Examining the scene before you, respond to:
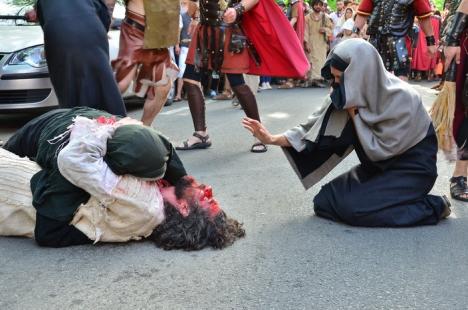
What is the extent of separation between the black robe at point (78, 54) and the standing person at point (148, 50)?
3.66ft

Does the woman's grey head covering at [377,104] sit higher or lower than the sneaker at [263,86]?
higher

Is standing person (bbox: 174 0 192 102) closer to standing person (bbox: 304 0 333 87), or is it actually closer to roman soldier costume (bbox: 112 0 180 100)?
standing person (bbox: 304 0 333 87)

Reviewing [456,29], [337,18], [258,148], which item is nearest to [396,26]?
[456,29]

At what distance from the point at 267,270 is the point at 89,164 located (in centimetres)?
94

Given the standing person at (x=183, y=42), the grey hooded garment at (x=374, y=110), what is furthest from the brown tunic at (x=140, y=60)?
the standing person at (x=183, y=42)

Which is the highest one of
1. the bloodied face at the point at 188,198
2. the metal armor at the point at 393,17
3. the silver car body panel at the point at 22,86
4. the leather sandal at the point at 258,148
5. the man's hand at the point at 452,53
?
the man's hand at the point at 452,53

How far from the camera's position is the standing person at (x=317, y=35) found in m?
12.8

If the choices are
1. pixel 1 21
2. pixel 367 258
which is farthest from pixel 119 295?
pixel 1 21

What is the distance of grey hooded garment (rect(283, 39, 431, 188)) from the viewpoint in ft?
10.6

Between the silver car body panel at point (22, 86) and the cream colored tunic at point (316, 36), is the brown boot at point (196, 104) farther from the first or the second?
the cream colored tunic at point (316, 36)

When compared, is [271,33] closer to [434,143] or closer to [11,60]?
[434,143]

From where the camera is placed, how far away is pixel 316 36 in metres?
13.0

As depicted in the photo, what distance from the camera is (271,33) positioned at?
533 centimetres

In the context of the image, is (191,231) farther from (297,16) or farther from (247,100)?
(297,16)
